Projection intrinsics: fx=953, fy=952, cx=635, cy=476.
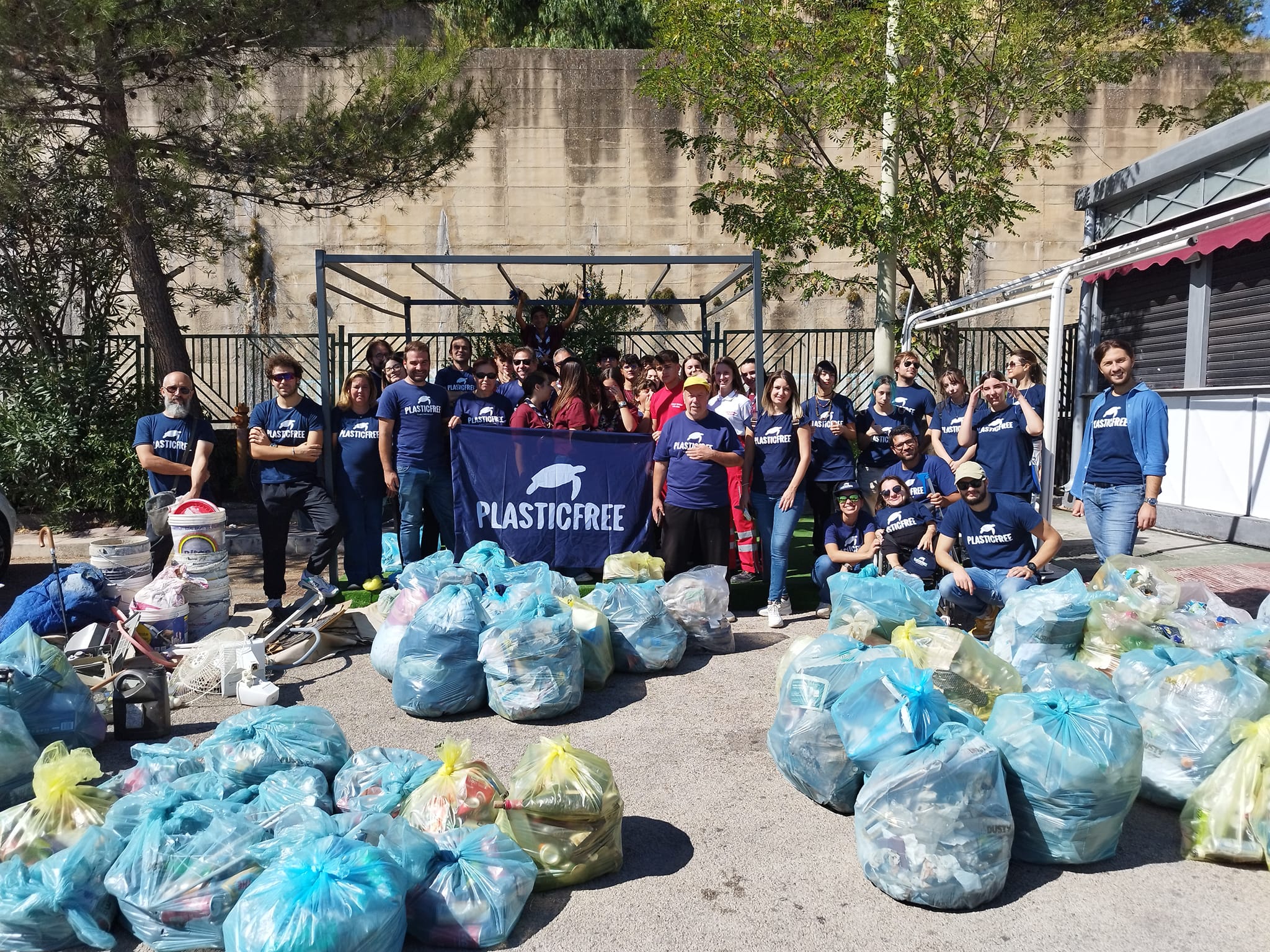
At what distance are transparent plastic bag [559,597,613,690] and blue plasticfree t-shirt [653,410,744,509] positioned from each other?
1.55m

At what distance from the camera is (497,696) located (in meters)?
4.74

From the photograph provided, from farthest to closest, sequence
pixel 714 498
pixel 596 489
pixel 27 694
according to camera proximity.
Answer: pixel 596 489 < pixel 714 498 < pixel 27 694

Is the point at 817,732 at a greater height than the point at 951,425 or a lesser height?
lesser

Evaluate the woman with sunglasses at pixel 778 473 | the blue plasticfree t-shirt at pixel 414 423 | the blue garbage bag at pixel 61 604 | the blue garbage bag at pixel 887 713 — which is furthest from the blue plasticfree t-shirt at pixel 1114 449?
the blue garbage bag at pixel 61 604

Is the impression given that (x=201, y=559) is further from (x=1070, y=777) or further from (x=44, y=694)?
(x=1070, y=777)

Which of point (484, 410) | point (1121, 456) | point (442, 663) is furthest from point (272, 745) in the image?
point (1121, 456)

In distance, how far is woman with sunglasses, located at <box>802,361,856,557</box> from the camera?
289 inches

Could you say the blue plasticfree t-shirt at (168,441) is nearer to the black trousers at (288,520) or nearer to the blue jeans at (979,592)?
the black trousers at (288,520)

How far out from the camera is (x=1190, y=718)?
3.64 meters

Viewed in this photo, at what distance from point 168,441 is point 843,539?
16.1ft

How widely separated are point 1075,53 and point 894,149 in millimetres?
2504

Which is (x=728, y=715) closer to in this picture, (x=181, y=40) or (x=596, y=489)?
(x=596, y=489)

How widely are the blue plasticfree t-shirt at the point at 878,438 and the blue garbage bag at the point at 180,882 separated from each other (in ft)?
19.9

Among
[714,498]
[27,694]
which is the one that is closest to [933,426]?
[714,498]
